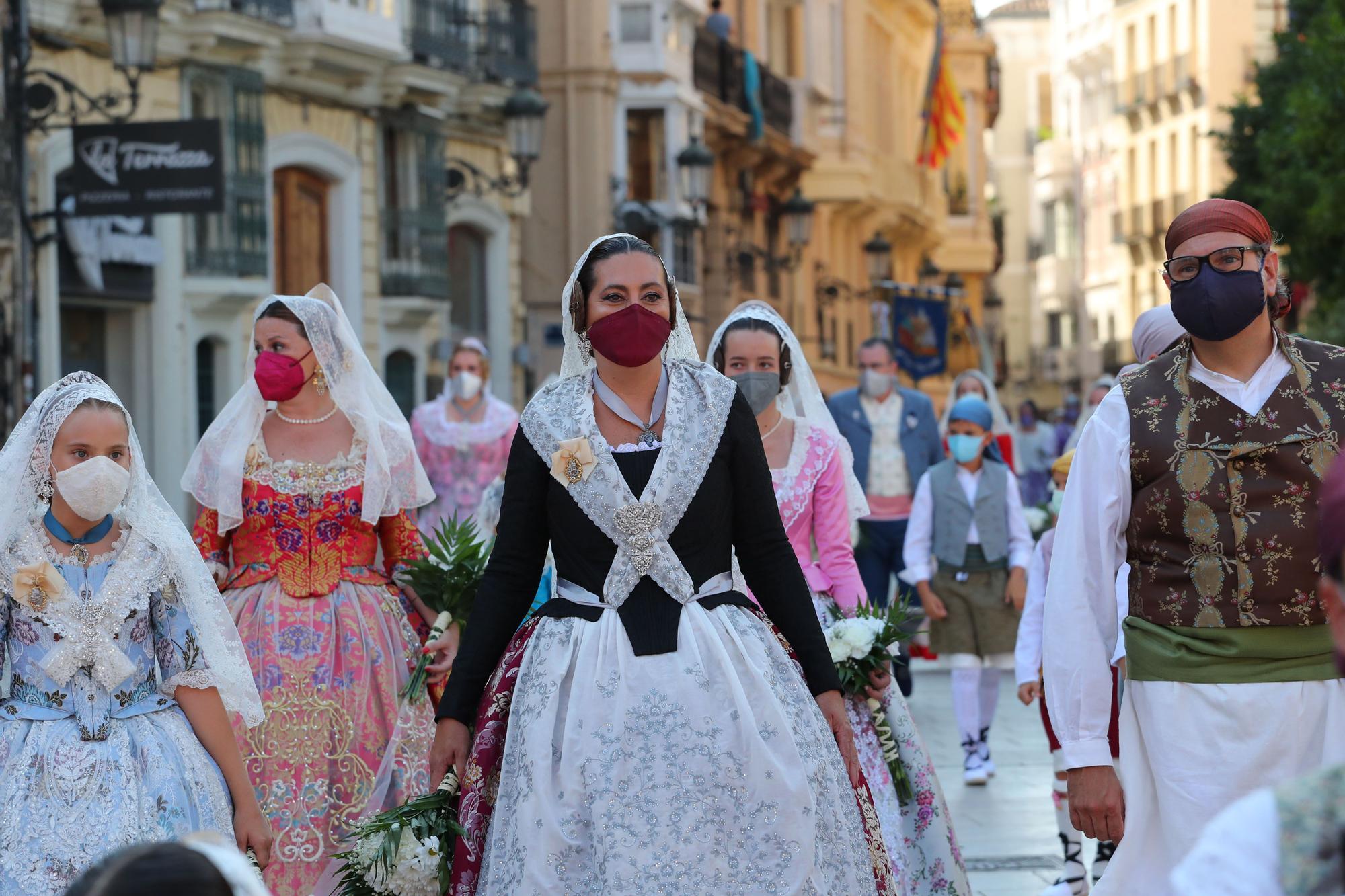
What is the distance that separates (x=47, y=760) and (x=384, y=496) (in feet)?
7.15

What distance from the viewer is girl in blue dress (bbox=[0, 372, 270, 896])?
16.3ft

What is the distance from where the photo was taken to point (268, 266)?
69.8 feet

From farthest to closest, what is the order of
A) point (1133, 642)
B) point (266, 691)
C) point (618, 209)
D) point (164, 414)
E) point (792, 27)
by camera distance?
point (792, 27), point (618, 209), point (164, 414), point (266, 691), point (1133, 642)

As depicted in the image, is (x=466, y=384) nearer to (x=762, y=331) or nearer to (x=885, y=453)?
(x=885, y=453)

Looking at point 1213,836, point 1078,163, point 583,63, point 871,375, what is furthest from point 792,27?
point 1213,836

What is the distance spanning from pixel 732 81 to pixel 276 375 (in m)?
30.3

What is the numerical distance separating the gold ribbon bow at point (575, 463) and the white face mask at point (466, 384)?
8725 mm

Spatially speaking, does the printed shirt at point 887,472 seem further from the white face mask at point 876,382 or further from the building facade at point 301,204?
the building facade at point 301,204

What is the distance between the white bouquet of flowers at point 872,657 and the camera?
6.52m

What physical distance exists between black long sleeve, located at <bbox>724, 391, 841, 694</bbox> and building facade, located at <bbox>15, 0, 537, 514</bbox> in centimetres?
1298

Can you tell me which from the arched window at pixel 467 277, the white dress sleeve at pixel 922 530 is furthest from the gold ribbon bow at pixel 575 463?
the arched window at pixel 467 277

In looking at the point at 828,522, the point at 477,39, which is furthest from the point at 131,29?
the point at 477,39

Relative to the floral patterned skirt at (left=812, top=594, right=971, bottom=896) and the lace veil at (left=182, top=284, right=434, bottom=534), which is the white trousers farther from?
the lace veil at (left=182, top=284, right=434, bottom=534)

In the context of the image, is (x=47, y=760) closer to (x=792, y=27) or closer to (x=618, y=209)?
(x=618, y=209)
